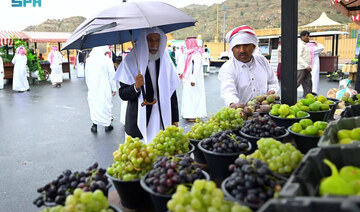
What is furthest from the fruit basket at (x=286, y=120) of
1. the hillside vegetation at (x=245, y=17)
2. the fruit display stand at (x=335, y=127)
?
the hillside vegetation at (x=245, y=17)

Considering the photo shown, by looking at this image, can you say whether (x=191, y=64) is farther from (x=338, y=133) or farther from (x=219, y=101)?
(x=338, y=133)

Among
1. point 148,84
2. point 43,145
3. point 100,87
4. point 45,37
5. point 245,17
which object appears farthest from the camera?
point 245,17

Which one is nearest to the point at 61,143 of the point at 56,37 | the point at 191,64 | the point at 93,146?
the point at 93,146

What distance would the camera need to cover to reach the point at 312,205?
95 centimetres

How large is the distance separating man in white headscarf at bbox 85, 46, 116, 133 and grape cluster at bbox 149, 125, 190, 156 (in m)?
5.77

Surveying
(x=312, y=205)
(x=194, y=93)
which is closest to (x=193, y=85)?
(x=194, y=93)

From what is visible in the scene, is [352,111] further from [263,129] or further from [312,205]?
[312,205]

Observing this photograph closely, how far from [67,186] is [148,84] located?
213 cm

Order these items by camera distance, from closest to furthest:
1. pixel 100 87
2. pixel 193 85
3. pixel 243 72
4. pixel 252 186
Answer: pixel 252 186
pixel 243 72
pixel 100 87
pixel 193 85

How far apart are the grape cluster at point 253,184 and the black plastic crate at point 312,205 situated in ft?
0.77

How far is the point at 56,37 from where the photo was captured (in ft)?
89.9

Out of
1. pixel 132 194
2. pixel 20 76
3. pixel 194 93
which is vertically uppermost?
pixel 20 76

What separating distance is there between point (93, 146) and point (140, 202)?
510 cm

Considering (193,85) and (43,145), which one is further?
(193,85)
